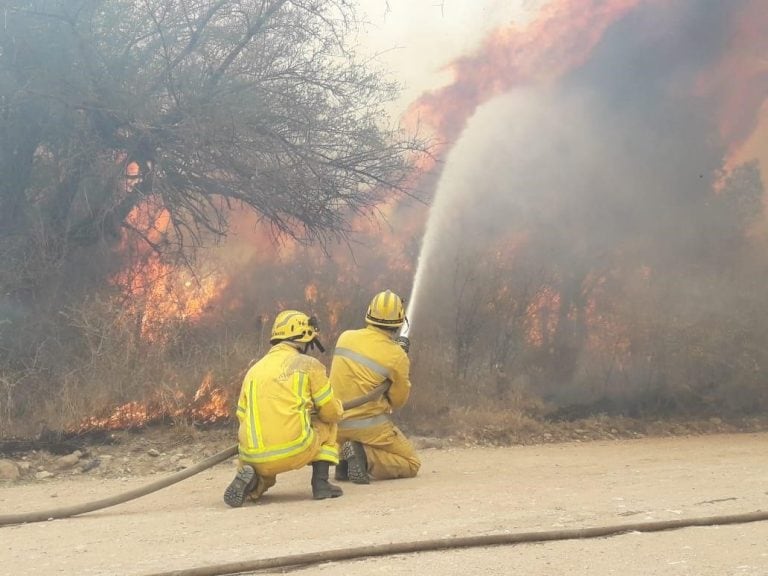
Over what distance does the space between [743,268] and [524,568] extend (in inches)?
371

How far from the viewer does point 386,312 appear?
7.02 m

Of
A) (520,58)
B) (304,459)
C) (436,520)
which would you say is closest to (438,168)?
(520,58)

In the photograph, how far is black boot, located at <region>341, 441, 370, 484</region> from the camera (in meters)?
6.91

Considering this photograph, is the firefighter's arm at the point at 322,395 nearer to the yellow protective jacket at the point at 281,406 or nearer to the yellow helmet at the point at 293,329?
the yellow protective jacket at the point at 281,406

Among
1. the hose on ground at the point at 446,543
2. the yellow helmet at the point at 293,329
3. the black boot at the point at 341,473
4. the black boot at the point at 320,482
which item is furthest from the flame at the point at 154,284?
the hose on ground at the point at 446,543

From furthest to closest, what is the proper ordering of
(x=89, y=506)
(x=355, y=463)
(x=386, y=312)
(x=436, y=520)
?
1. (x=386, y=312)
2. (x=355, y=463)
3. (x=89, y=506)
4. (x=436, y=520)

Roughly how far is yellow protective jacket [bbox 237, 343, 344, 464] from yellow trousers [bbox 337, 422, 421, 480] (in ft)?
2.89

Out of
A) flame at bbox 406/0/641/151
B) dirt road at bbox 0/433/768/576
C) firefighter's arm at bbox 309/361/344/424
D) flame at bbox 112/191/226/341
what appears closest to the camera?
dirt road at bbox 0/433/768/576

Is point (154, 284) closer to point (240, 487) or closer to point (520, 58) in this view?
point (240, 487)

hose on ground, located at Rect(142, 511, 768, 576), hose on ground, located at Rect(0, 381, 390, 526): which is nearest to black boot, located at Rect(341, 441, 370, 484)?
hose on ground, located at Rect(0, 381, 390, 526)

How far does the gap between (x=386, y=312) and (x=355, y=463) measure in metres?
1.24

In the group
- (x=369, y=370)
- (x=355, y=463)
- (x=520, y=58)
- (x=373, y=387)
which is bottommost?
(x=355, y=463)

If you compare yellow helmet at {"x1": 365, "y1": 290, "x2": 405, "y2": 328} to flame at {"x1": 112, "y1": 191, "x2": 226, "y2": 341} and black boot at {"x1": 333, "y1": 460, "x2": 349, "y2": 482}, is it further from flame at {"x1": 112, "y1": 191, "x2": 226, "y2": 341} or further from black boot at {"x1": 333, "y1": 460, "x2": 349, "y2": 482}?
flame at {"x1": 112, "y1": 191, "x2": 226, "y2": 341}

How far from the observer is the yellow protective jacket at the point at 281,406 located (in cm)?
593
